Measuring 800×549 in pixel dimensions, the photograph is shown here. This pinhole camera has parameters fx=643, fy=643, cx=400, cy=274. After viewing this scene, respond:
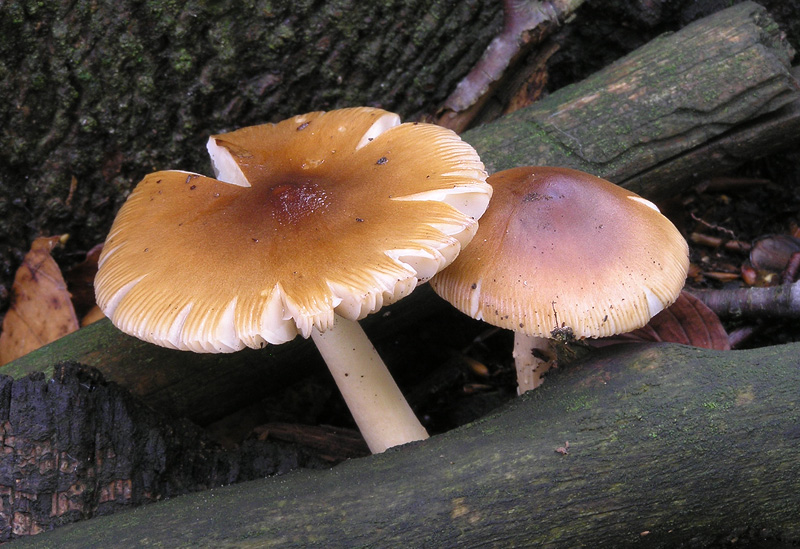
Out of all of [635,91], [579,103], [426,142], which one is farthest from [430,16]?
[426,142]

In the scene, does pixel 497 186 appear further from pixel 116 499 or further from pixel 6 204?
pixel 6 204

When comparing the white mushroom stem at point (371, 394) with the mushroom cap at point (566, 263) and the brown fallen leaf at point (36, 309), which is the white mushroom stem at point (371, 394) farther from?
the brown fallen leaf at point (36, 309)

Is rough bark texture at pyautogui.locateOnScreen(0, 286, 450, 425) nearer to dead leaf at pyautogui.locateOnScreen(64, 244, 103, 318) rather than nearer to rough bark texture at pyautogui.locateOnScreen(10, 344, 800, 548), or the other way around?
dead leaf at pyautogui.locateOnScreen(64, 244, 103, 318)

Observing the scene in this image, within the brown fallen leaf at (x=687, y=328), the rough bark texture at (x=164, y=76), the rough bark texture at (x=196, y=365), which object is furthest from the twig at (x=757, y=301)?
the rough bark texture at (x=164, y=76)

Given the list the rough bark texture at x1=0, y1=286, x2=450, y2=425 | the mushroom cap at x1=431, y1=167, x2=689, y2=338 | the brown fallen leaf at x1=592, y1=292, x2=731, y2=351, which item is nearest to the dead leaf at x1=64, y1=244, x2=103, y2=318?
the rough bark texture at x1=0, y1=286, x2=450, y2=425

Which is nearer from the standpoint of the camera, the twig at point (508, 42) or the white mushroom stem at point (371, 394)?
the white mushroom stem at point (371, 394)

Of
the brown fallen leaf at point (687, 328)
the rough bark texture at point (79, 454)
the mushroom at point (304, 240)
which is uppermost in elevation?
the mushroom at point (304, 240)

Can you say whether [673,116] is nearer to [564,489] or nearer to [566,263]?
[566,263]

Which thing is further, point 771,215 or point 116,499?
point 771,215
